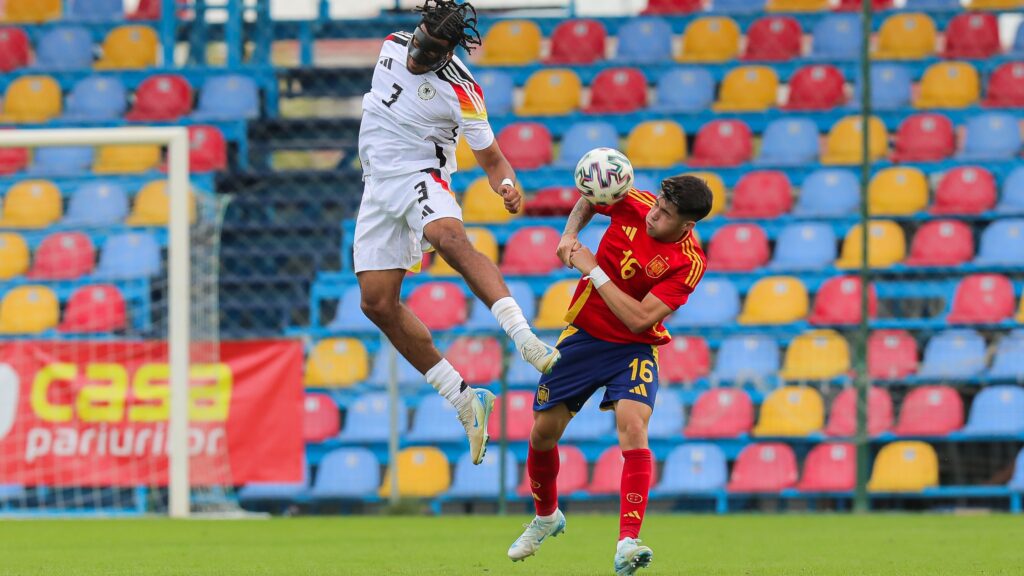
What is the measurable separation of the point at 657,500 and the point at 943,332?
3008 millimetres

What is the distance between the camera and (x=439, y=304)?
580 inches

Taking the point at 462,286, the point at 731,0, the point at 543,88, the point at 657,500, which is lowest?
the point at 657,500

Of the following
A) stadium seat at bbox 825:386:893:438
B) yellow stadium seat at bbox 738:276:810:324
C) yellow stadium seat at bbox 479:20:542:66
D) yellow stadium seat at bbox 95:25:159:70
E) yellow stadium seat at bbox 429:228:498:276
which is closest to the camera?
stadium seat at bbox 825:386:893:438

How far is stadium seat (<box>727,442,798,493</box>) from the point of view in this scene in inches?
526

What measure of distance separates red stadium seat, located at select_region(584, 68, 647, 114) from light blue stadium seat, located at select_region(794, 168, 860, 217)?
2.16 m

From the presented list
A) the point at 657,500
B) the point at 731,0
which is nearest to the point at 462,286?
the point at 657,500

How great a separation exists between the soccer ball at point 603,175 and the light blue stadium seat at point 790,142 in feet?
32.2

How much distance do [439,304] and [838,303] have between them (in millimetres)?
3783

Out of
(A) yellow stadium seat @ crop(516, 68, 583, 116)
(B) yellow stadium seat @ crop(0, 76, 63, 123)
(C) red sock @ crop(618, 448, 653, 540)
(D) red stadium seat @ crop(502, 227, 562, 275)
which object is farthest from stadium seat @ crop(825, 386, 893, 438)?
(B) yellow stadium seat @ crop(0, 76, 63, 123)

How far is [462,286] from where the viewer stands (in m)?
15.1

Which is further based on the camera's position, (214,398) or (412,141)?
(214,398)

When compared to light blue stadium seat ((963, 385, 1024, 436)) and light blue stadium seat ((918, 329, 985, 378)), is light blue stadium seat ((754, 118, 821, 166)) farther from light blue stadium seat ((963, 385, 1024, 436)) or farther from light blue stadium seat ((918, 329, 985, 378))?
light blue stadium seat ((963, 385, 1024, 436))

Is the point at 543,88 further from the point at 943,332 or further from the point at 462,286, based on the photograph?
the point at 943,332

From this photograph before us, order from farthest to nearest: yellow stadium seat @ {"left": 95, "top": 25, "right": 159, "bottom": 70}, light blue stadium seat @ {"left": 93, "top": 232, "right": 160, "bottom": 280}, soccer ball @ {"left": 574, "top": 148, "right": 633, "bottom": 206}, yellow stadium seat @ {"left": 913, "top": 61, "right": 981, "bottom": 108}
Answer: yellow stadium seat @ {"left": 95, "top": 25, "right": 159, "bottom": 70}, yellow stadium seat @ {"left": 913, "top": 61, "right": 981, "bottom": 108}, light blue stadium seat @ {"left": 93, "top": 232, "right": 160, "bottom": 280}, soccer ball @ {"left": 574, "top": 148, "right": 633, "bottom": 206}
